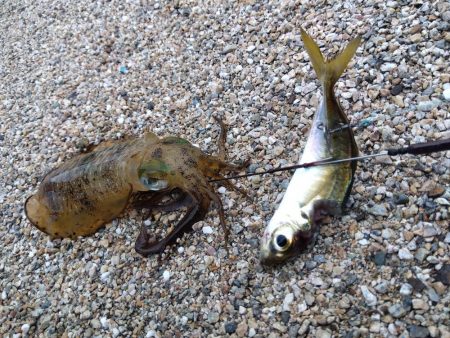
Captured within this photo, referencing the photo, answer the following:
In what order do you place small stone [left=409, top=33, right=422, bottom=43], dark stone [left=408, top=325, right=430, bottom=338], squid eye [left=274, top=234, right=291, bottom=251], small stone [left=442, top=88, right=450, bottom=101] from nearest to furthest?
dark stone [left=408, top=325, right=430, bottom=338] < squid eye [left=274, top=234, right=291, bottom=251] < small stone [left=442, top=88, right=450, bottom=101] < small stone [left=409, top=33, right=422, bottom=43]

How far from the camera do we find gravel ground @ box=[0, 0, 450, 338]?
276 centimetres

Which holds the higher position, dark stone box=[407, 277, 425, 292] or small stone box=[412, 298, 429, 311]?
dark stone box=[407, 277, 425, 292]

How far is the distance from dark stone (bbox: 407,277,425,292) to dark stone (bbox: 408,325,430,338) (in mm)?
220

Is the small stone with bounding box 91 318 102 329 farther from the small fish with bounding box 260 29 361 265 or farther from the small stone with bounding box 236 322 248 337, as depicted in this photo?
the small fish with bounding box 260 29 361 265

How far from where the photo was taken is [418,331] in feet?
8.09

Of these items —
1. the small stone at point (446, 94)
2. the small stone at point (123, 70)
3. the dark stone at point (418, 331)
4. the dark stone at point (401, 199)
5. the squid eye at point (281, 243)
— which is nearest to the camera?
the dark stone at point (418, 331)

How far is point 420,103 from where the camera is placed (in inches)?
128

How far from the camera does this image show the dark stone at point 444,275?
256 cm

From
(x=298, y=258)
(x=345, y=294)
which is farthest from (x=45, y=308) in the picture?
(x=345, y=294)

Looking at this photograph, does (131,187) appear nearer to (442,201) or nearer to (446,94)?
(442,201)

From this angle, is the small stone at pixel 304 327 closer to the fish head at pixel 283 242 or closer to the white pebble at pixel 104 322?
the fish head at pixel 283 242

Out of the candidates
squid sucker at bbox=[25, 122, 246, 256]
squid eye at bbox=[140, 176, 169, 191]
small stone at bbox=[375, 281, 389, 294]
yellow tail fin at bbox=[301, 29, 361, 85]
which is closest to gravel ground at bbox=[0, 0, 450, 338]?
small stone at bbox=[375, 281, 389, 294]

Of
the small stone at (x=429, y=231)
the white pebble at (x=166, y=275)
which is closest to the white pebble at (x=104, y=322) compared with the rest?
the white pebble at (x=166, y=275)

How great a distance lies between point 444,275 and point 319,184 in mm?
939
